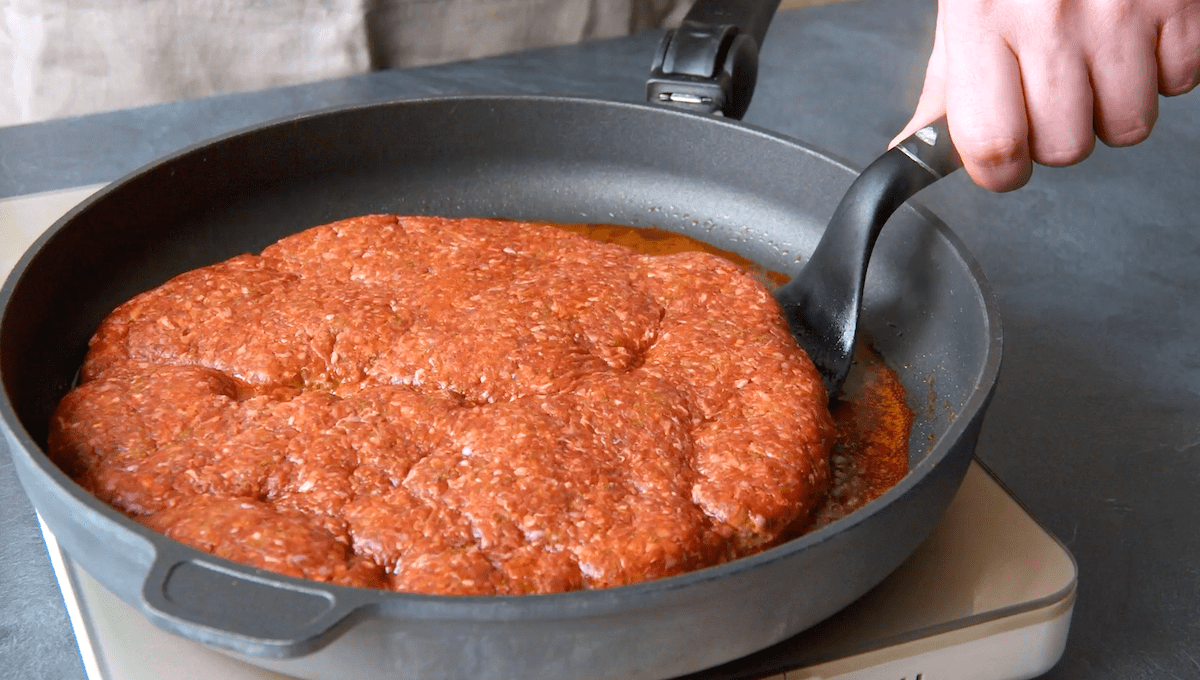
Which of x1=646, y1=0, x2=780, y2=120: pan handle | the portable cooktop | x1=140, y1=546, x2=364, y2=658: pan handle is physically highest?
x1=646, y1=0, x2=780, y2=120: pan handle

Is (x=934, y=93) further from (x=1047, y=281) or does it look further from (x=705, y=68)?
(x=1047, y=281)

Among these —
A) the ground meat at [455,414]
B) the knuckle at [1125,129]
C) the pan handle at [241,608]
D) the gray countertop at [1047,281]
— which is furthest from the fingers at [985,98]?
the pan handle at [241,608]

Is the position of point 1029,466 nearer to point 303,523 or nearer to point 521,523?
point 521,523

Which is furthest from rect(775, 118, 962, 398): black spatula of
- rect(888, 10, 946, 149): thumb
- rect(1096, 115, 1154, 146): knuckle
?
rect(1096, 115, 1154, 146): knuckle

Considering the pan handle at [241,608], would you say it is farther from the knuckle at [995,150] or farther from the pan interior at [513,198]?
the knuckle at [995,150]

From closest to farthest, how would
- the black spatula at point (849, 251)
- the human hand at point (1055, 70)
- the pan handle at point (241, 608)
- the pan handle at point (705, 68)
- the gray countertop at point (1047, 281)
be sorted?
1. the pan handle at point (241, 608)
2. the human hand at point (1055, 70)
3. the gray countertop at point (1047, 281)
4. the black spatula at point (849, 251)
5. the pan handle at point (705, 68)

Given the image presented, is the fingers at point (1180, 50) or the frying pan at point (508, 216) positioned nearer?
the frying pan at point (508, 216)

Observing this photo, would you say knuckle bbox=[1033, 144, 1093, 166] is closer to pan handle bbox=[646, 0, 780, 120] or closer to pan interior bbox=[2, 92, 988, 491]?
pan interior bbox=[2, 92, 988, 491]
